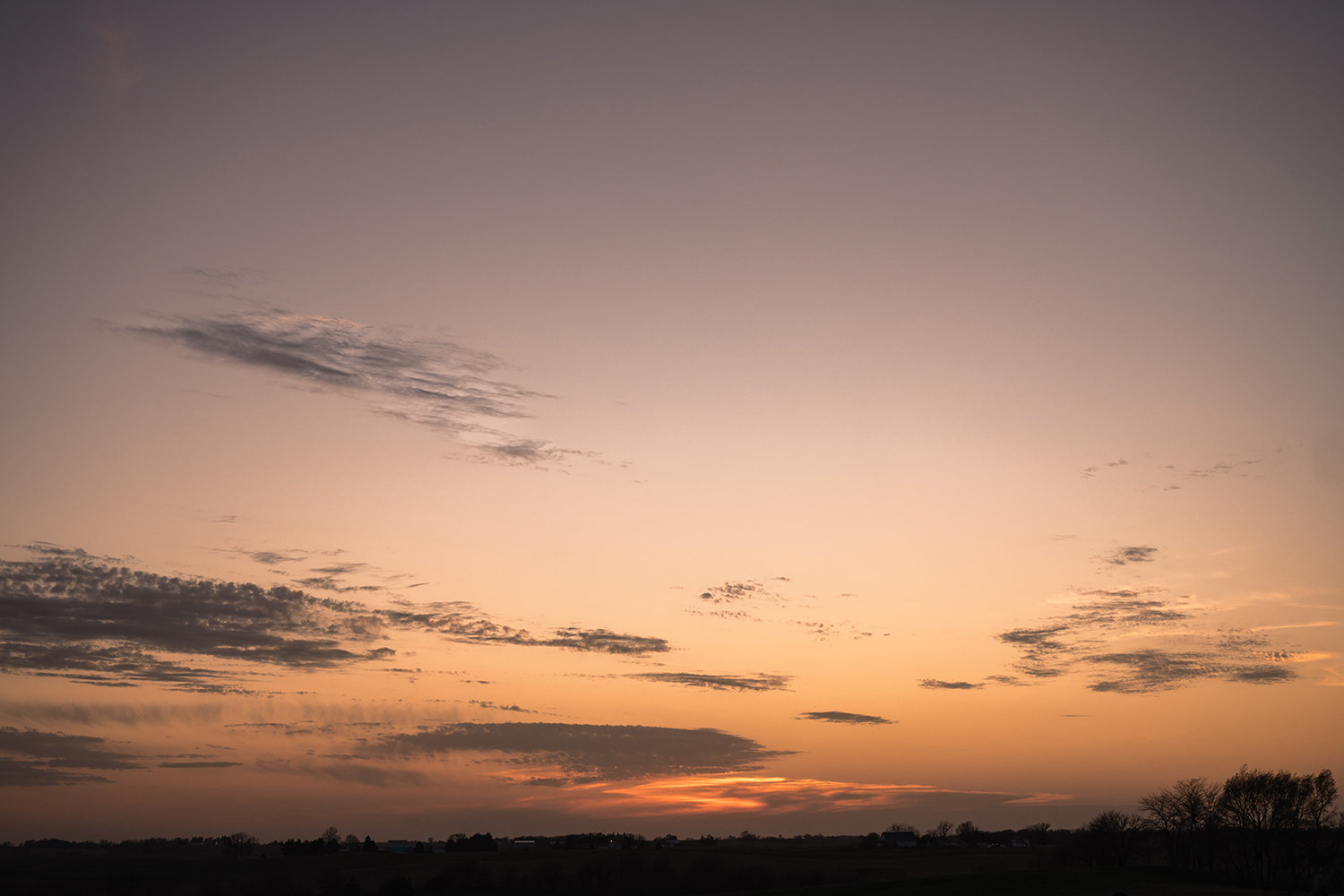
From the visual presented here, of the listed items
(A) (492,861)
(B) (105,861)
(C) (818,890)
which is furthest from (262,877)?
(C) (818,890)

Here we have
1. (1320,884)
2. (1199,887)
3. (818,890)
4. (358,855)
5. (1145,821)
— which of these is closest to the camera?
(1320,884)

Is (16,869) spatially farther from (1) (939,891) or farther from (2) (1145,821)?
(2) (1145,821)

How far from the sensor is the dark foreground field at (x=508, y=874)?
13362 centimetres

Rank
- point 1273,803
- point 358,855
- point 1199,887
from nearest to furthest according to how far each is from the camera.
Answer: point 1199,887 → point 1273,803 → point 358,855

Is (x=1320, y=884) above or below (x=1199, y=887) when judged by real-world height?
above

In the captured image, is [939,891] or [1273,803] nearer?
[939,891]

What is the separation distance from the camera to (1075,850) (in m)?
144

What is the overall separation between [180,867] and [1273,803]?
168776mm

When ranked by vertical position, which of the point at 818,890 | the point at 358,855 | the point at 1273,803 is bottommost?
the point at 358,855

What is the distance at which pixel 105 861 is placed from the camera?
574 ft

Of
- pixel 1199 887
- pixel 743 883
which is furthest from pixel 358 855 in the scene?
pixel 1199 887

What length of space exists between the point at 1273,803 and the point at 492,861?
400 ft

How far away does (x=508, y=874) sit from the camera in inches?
5689

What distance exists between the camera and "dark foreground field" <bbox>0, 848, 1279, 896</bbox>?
5261 inches
